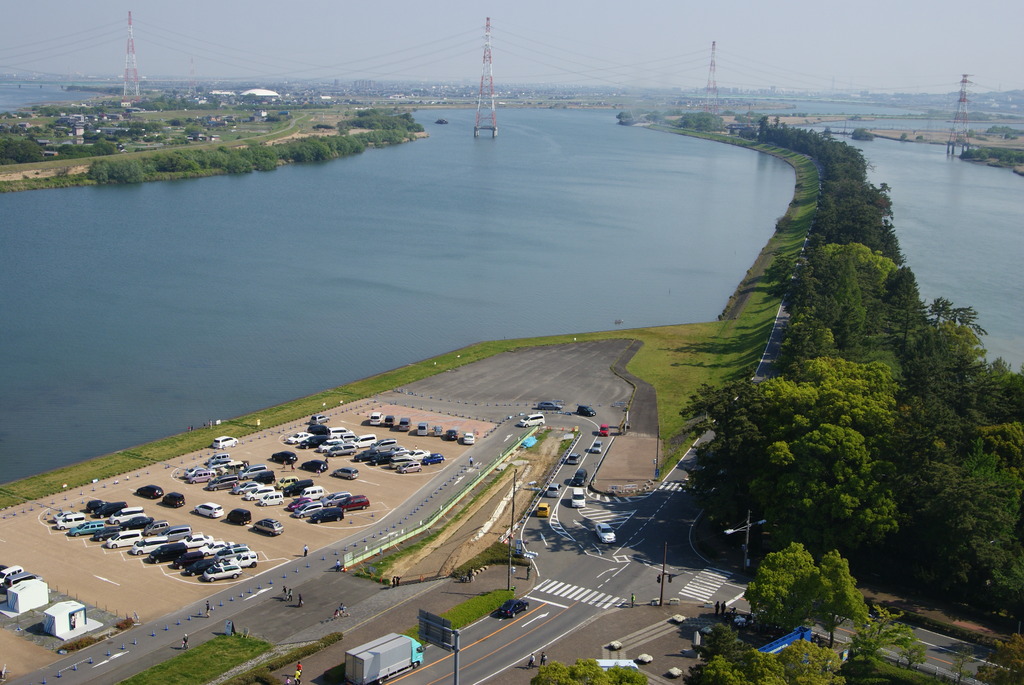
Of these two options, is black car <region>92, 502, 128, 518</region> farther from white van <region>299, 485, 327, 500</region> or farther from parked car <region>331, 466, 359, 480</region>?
parked car <region>331, 466, 359, 480</region>

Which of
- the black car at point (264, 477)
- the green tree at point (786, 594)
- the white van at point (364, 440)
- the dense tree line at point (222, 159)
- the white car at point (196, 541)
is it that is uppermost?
the dense tree line at point (222, 159)

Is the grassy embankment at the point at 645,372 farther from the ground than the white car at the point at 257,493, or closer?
farther from the ground

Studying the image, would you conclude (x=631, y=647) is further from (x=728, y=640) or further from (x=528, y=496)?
(x=528, y=496)

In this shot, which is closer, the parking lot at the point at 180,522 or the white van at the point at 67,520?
the parking lot at the point at 180,522

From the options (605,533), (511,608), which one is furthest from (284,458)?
(511,608)

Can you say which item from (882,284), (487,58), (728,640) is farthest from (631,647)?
(487,58)

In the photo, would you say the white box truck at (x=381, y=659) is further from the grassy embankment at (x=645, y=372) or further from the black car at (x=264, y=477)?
the grassy embankment at (x=645, y=372)

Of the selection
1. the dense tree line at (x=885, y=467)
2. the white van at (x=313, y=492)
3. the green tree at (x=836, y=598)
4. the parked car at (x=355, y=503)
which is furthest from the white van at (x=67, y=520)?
the green tree at (x=836, y=598)

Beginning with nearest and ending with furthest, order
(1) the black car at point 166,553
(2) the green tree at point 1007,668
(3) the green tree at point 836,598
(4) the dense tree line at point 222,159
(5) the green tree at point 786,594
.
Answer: (2) the green tree at point 1007,668, (3) the green tree at point 836,598, (5) the green tree at point 786,594, (1) the black car at point 166,553, (4) the dense tree line at point 222,159
